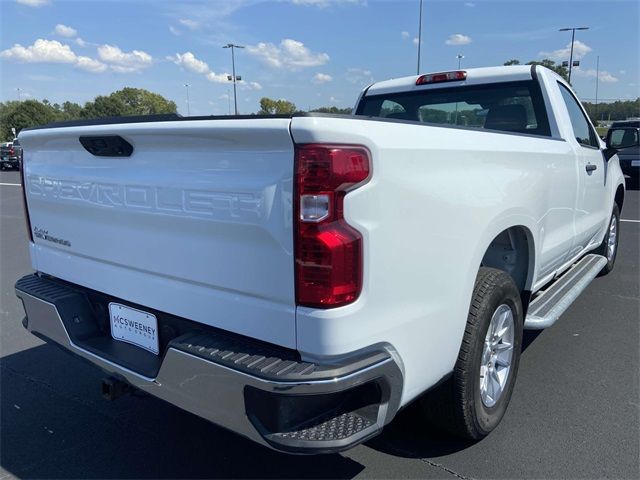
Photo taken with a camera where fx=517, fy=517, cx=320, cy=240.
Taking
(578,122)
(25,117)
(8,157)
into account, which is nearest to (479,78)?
(578,122)

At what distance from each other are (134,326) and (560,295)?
2.96 metres

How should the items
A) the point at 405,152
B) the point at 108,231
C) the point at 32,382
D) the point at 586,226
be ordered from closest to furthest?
the point at 405,152
the point at 108,231
the point at 32,382
the point at 586,226

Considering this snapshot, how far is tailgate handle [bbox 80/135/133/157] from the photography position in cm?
232

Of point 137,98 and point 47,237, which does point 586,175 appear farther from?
point 137,98

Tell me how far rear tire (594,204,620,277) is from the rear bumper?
462cm

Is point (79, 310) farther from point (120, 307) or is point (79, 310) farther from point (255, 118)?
point (255, 118)

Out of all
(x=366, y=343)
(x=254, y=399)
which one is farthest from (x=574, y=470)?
(x=254, y=399)

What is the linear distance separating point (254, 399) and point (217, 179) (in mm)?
826

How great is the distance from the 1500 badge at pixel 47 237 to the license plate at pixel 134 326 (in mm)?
523

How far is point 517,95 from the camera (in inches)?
159

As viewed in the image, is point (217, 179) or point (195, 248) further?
point (195, 248)

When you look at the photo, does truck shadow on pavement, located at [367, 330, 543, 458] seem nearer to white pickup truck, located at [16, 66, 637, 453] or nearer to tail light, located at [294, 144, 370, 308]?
white pickup truck, located at [16, 66, 637, 453]

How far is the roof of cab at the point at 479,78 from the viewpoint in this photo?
13.1 feet

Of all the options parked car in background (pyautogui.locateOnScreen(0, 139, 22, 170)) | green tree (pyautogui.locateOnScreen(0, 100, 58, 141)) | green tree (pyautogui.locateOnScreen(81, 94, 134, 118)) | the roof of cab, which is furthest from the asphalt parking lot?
green tree (pyautogui.locateOnScreen(0, 100, 58, 141))
